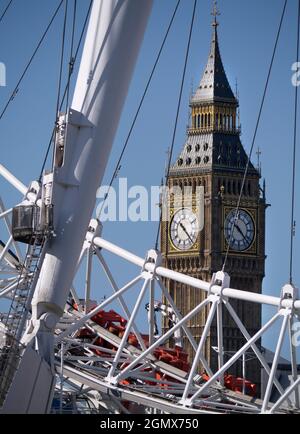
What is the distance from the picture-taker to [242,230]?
164875 millimetres

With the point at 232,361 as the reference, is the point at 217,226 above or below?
above

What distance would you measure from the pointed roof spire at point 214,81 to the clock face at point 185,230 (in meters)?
9.68

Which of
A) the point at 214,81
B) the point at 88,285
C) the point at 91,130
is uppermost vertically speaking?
the point at 214,81

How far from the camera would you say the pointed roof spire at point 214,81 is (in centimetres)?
16788

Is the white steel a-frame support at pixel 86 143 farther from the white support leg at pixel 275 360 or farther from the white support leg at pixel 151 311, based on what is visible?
the white support leg at pixel 151 311

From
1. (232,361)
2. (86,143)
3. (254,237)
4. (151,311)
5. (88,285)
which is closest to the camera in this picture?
(86,143)

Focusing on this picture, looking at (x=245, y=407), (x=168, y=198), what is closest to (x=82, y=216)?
(x=245, y=407)

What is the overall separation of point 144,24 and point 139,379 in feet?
74.2

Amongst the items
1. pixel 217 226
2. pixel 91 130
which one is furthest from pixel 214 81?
pixel 91 130

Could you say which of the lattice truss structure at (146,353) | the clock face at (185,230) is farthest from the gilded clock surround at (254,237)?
the lattice truss structure at (146,353)

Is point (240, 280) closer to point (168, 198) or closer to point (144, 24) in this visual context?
point (168, 198)

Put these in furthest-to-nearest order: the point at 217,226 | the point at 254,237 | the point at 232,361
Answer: the point at 254,237
the point at 217,226
the point at 232,361

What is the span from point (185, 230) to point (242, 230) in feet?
14.6

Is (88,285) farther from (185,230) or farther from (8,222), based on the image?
(185,230)
